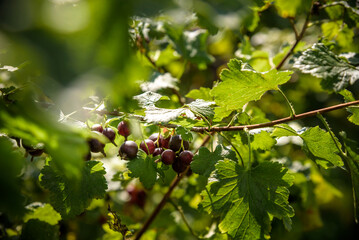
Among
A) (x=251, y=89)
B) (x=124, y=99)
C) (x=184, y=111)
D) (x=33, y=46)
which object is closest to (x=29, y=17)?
(x=33, y=46)

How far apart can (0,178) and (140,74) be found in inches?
10.1

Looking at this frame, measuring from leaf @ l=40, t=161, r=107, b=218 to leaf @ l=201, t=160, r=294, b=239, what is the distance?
0.41 m

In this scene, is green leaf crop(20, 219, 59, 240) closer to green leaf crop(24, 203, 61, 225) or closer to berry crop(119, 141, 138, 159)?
green leaf crop(24, 203, 61, 225)

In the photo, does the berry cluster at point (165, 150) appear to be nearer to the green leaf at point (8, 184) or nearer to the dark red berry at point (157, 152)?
the dark red berry at point (157, 152)

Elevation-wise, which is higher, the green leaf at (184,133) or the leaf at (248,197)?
the green leaf at (184,133)

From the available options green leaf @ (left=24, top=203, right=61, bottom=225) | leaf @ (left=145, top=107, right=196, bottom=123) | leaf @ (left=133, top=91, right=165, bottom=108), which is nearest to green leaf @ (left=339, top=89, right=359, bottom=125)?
leaf @ (left=145, top=107, right=196, bottom=123)

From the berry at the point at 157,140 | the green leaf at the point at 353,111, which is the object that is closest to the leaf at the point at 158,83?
the berry at the point at 157,140

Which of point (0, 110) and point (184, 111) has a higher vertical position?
point (0, 110)

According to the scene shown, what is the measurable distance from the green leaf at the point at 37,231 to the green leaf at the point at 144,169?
738mm

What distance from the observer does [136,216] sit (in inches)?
86.8

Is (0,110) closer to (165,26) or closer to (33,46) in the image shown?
(33,46)

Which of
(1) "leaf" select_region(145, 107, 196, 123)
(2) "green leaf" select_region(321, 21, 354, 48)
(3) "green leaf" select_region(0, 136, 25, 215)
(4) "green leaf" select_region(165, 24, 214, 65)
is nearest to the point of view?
(3) "green leaf" select_region(0, 136, 25, 215)

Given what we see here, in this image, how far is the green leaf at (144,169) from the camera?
1.03 metres

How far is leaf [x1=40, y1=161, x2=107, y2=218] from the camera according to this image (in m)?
1.02
